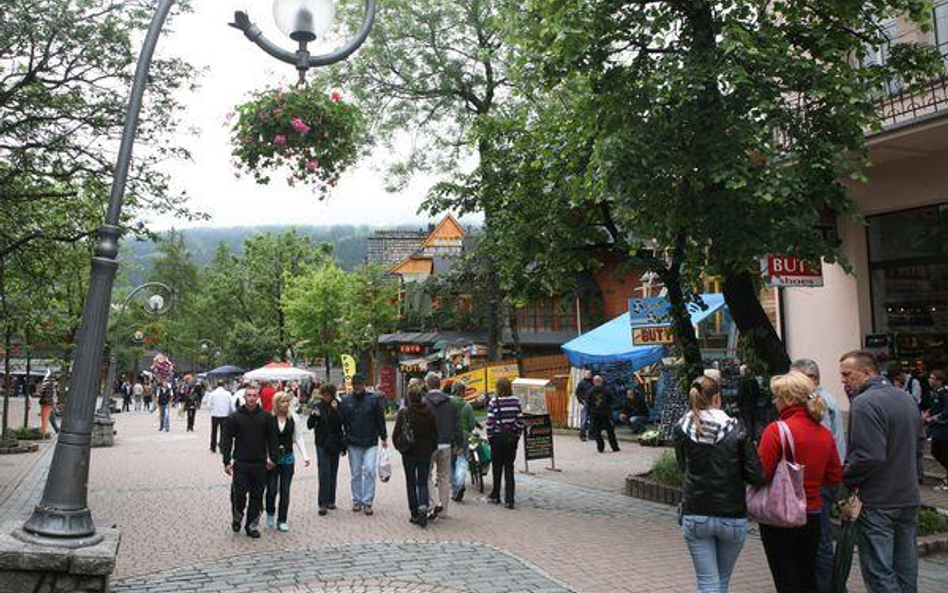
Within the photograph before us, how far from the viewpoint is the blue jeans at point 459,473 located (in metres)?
11.6

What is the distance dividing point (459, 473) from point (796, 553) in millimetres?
7010

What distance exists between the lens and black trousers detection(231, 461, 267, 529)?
898 centimetres

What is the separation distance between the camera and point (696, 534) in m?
4.90

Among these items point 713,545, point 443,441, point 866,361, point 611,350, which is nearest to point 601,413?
point 611,350

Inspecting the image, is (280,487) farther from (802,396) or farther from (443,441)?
(802,396)

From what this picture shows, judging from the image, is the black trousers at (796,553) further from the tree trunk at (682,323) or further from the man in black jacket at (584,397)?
the man in black jacket at (584,397)

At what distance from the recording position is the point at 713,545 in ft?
16.2

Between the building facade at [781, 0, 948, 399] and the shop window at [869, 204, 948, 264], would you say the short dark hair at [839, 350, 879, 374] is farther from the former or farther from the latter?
the shop window at [869, 204, 948, 264]

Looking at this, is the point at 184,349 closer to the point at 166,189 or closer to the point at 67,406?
the point at 166,189

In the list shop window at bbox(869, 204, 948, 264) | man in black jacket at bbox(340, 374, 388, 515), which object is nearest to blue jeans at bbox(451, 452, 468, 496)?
man in black jacket at bbox(340, 374, 388, 515)

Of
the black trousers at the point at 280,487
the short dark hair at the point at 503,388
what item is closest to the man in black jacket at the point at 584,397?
the short dark hair at the point at 503,388

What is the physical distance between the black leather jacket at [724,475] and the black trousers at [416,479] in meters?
5.13

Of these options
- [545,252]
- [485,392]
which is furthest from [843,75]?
[485,392]

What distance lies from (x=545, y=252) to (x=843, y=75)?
4.52m
